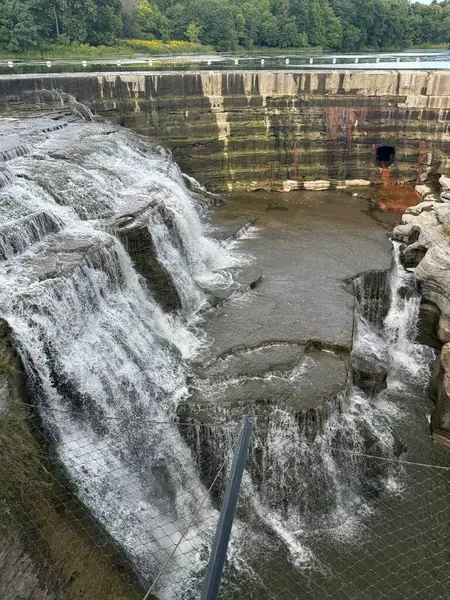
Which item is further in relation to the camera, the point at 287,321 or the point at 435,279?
the point at 435,279

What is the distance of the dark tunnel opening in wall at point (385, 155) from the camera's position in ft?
66.4

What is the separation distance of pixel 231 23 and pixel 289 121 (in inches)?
1052

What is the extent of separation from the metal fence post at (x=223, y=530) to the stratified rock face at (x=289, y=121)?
16943 mm

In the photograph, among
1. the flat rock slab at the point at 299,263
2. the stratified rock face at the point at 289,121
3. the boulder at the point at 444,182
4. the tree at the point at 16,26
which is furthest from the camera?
the tree at the point at 16,26

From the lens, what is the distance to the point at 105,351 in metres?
7.87

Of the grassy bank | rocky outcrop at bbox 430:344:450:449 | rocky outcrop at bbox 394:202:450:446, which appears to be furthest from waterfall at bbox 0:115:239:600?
the grassy bank

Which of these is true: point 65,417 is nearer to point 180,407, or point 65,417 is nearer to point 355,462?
point 180,407

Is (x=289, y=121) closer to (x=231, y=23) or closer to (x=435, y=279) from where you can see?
(x=435, y=279)

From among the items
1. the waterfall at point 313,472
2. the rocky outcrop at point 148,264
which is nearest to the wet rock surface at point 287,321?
the waterfall at point 313,472

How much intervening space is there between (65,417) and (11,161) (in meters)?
7.34

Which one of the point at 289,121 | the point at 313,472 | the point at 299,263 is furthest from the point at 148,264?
the point at 289,121

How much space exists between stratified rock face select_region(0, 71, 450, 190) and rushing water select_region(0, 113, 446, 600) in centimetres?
916

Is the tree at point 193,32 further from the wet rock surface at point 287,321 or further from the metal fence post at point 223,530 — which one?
the metal fence post at point 223,530

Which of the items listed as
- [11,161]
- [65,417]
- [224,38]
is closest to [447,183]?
[11,161]
